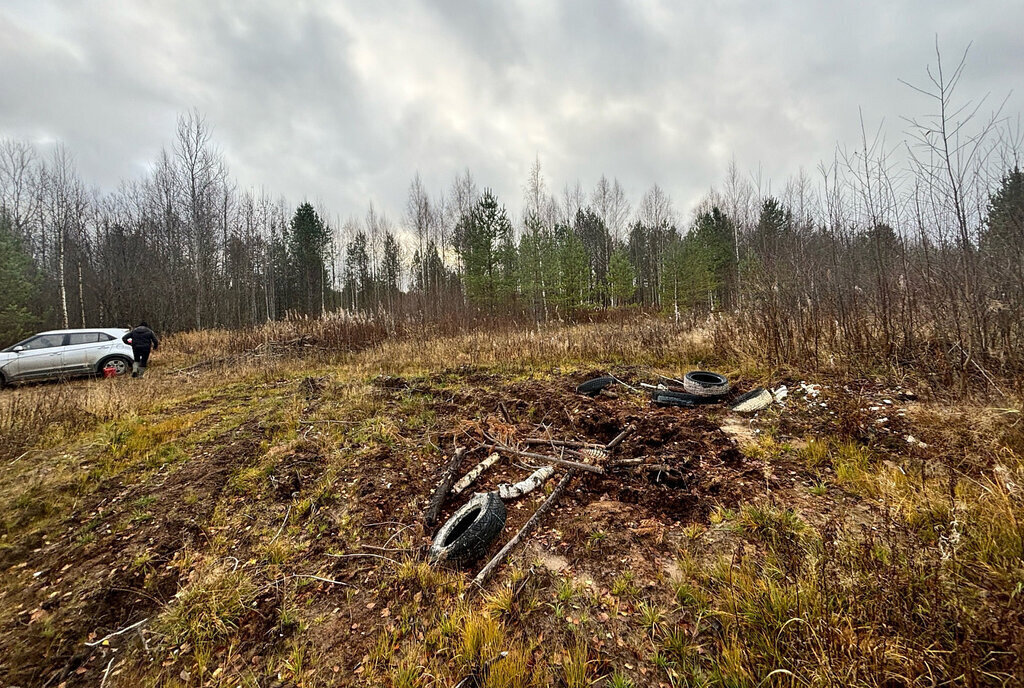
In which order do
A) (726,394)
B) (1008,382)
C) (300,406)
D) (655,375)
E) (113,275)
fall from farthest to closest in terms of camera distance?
(113,275) < (655,375) < (300,406) < (726,394) < (1008,382)

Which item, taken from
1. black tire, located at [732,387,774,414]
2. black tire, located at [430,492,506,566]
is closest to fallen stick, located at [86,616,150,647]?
black tire, located at [430,492,506,566]

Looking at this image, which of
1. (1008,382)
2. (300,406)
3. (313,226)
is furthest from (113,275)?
(1008,382)

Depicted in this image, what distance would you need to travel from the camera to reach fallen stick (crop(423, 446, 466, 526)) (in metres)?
3.23

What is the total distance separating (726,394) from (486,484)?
12.5 feet

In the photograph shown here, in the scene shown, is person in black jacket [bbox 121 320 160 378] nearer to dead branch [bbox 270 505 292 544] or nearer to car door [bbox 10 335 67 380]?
car door [bbox 10 335 67 380]

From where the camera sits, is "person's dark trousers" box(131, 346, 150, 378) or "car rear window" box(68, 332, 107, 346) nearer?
"car rear window" box(68, 332, 107, 346)

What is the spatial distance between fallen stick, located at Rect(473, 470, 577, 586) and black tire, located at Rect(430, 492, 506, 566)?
0.15 m

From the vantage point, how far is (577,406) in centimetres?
529

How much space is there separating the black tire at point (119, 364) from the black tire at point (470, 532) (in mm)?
11568

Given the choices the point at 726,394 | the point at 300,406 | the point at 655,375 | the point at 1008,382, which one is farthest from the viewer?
the point at 655,375

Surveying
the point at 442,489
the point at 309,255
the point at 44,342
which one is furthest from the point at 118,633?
the point at 309,255

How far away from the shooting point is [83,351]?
9047 mm

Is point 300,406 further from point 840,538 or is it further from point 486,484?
point 840,538

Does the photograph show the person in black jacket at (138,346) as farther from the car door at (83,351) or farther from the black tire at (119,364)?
the car door at (83,351)
